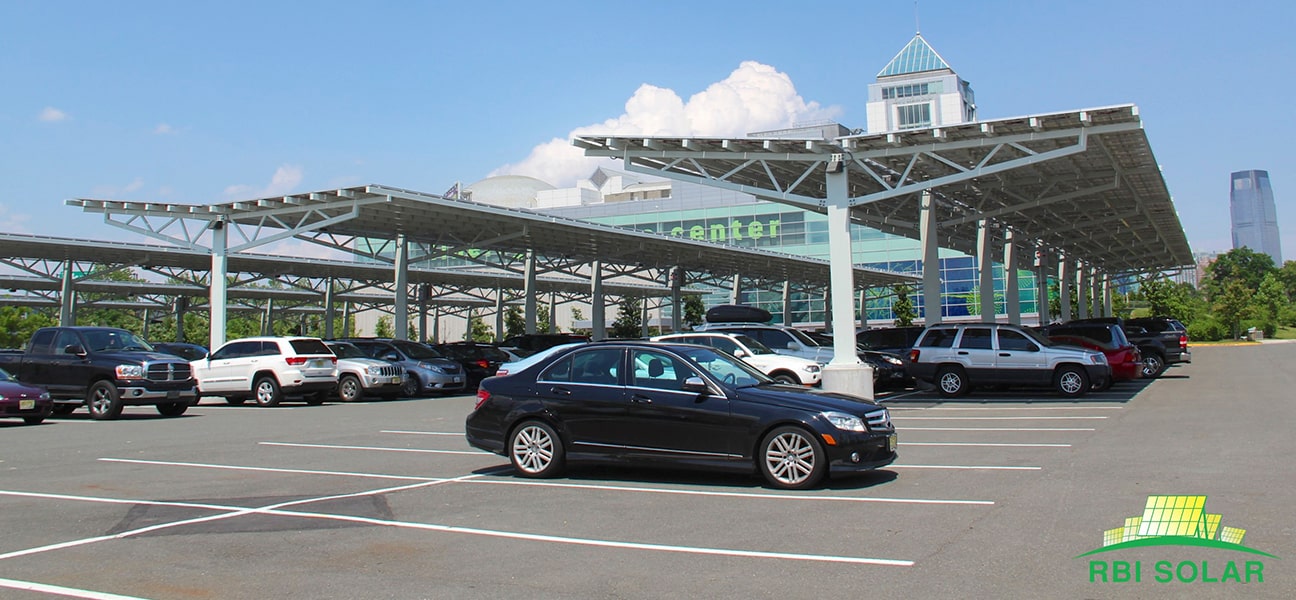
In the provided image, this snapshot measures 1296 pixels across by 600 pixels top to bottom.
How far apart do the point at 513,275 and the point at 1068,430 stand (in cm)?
5101

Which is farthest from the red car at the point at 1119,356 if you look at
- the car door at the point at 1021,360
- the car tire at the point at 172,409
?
the car tire at the point at 172,409

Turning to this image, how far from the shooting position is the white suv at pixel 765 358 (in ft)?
64.0

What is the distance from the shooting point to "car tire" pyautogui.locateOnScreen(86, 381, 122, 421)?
61.7 ft

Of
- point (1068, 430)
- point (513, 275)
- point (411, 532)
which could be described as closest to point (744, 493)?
point (411, 532)

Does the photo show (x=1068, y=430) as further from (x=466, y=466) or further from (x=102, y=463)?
(x=102, y=463)

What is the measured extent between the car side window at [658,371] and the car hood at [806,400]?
64 cm

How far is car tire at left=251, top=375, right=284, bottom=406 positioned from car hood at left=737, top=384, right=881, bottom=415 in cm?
1695

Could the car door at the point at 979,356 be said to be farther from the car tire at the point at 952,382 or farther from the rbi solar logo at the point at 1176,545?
the rbi solar logo at the point at 1176,545

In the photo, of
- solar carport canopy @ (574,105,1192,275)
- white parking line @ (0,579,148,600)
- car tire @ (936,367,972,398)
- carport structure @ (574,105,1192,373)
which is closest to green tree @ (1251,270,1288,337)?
carport structure @ (574,105,1192,373)

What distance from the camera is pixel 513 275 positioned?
205ft

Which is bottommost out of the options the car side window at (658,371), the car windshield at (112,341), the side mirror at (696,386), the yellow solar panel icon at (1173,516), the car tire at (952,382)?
the yellow solar panel icon at (1173,516)

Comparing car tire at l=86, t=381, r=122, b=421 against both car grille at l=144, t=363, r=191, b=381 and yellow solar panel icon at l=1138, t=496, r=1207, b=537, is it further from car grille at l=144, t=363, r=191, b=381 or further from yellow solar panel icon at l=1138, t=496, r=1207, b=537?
yellow solar panel icon at l=1138, t=496, r=1207, b=537

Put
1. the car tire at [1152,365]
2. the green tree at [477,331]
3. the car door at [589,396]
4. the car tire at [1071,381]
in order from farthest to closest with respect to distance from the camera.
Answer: the green tree at [477,331]
the car tire at [1152,365]
the car tire at [1071,381]
the car door at [589,396]

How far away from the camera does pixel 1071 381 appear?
20.2m
